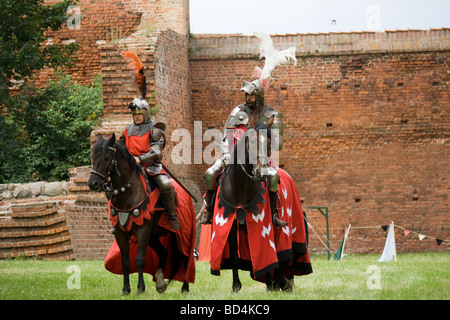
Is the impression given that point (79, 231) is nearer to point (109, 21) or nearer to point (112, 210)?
point (112, 210)

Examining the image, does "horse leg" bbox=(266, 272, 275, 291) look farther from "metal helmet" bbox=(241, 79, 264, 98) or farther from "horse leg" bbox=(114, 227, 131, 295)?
"metal helmet" bbox=(241, 79, 264, 98)

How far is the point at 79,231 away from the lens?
14625mm

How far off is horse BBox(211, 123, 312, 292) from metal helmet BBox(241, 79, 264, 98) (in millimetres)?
731

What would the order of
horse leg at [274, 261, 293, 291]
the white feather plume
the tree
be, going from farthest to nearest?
1. the tree
2. the white feather plume
3. horse leg at [274, 261, 293, 291]

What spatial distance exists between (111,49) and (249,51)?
5014 mm

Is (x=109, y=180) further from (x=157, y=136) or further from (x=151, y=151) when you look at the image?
(x=157, y=136)

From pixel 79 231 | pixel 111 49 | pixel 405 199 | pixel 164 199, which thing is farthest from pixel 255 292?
pixel 405 199

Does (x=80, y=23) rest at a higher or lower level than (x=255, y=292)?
higher

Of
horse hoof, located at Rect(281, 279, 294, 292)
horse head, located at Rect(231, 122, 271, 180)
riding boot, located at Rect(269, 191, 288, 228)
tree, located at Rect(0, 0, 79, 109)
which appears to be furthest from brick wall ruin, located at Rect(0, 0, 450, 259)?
horse head, located at Rect(231, 122, 271, 180)

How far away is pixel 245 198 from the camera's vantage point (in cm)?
818

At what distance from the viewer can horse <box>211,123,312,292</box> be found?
26.4 ft

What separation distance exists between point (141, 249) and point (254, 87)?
232cm

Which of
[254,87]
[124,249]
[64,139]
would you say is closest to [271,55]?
[254,87]

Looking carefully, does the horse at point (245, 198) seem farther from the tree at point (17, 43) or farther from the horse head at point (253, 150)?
the tree at point (17, 43)
